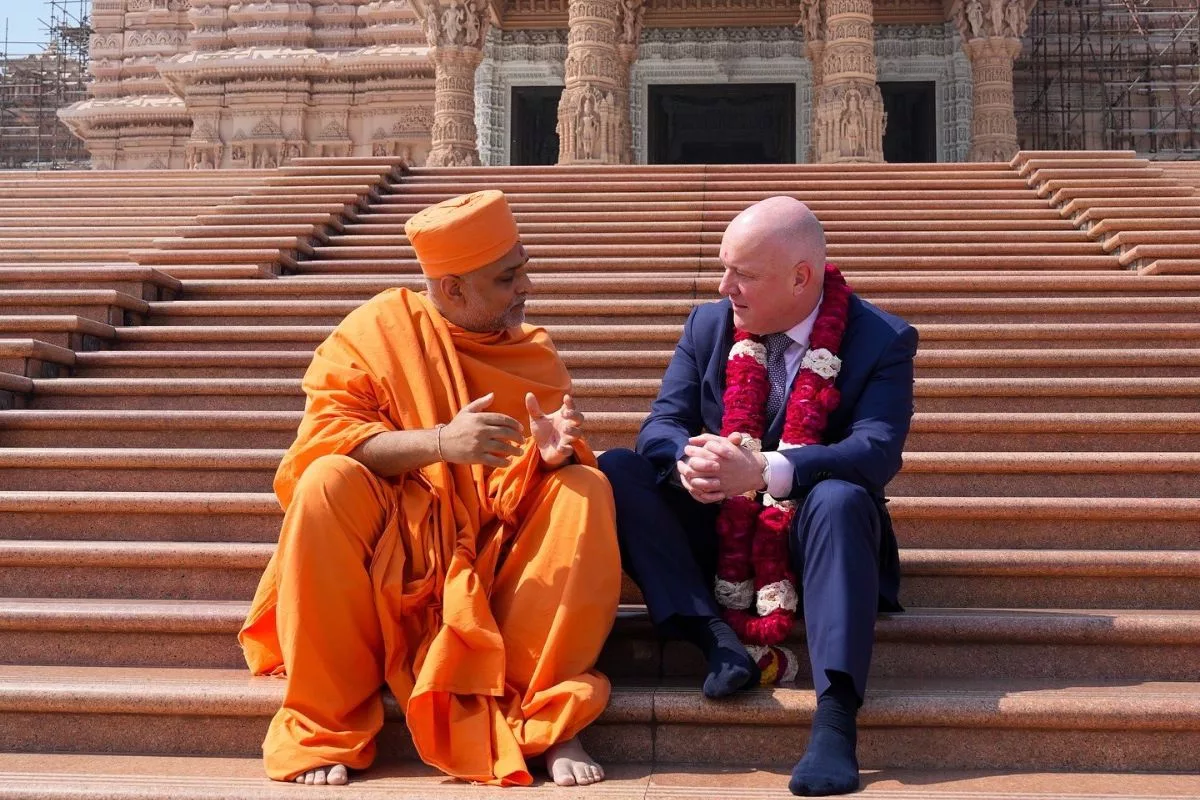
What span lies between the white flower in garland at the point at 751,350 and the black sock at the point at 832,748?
935 mm

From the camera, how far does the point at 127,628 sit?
140 inches

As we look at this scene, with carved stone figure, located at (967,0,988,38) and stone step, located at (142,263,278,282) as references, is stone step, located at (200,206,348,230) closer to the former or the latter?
stone step, located at (142,263,278,282)

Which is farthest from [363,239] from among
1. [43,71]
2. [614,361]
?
[43,71]

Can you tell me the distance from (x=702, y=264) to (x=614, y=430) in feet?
7.64

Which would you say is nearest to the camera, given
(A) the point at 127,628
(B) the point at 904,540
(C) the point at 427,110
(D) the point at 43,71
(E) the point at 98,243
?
(A) the point at 127,628

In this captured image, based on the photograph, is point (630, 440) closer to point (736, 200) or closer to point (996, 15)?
point (736, 200)

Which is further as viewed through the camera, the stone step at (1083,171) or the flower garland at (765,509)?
the stone step at (1083,171)

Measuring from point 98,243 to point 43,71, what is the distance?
25985 mm

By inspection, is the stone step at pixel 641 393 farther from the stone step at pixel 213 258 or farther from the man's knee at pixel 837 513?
the man's knee at pixel 837 513

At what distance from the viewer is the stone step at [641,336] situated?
556 cm

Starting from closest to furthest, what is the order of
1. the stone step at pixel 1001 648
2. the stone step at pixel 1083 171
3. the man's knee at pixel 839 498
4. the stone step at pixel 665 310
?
1. the man's knee at pixel 839 498
2. the stone step at pixel 1001 648
3. the stone step at pixel 665 310
4. the stone step at pixel 1083 171

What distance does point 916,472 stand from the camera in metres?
4.38

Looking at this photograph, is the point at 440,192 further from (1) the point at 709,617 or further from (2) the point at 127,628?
(1) the point at 709,617

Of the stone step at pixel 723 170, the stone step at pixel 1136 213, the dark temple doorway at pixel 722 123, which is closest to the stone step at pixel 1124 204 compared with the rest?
the stone step at pixel 1136 213
